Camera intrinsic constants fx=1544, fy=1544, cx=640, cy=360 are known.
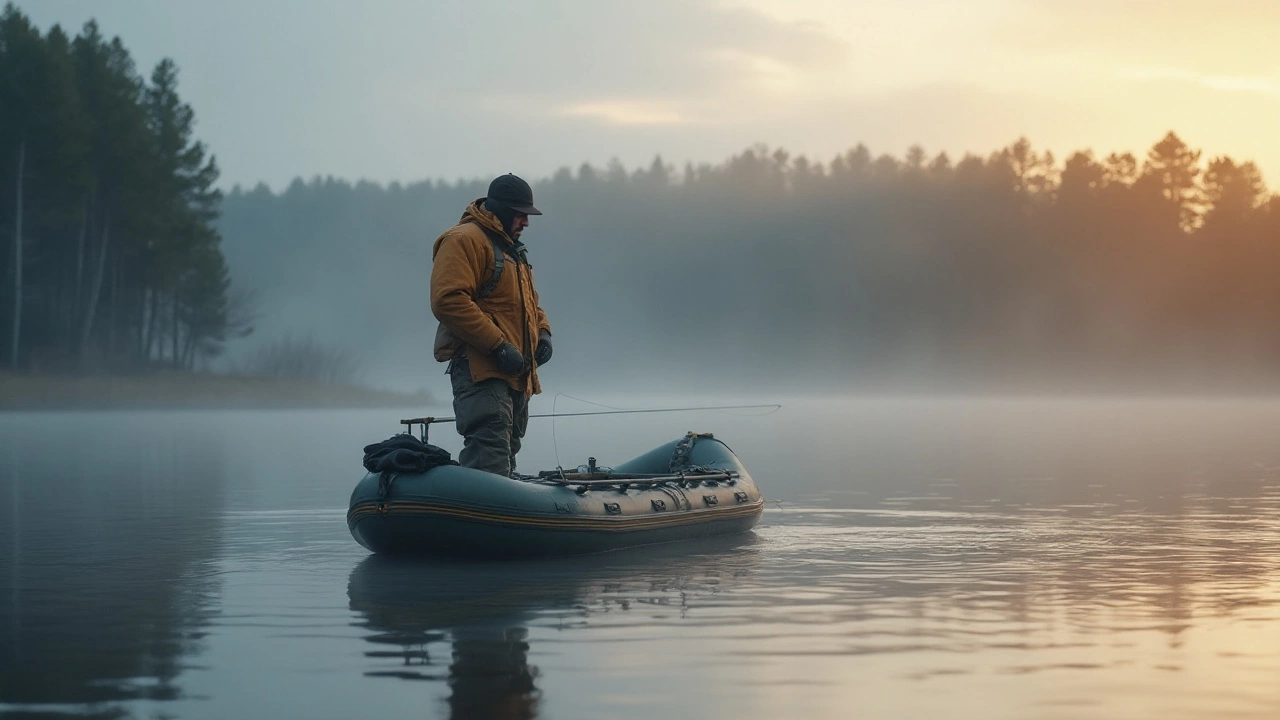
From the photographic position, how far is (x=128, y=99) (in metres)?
51.2

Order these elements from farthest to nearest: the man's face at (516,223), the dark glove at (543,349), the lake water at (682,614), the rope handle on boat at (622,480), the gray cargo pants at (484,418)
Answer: the dark glove at (543,349)
the rope handle on boat at (622,480)
the man's face at (516,223)
the gray cargo pants at (484,418)
the lake water at (682,614)

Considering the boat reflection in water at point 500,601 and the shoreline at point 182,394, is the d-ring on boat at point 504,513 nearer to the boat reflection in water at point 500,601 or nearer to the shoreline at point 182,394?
the boat reflection in water at point 500,601

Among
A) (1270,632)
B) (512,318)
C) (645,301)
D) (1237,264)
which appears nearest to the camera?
(1270,632)

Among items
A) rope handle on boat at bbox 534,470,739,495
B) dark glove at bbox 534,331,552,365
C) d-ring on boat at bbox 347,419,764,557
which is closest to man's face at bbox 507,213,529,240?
dark glove at bbox 534,331,552,365

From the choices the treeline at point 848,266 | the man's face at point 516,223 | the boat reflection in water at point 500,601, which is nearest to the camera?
the boat reflection in water at point 500,601

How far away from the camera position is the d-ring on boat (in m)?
10.5

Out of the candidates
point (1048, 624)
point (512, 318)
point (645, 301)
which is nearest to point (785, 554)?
point (512, 318)

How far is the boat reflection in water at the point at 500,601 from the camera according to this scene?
6371 mm

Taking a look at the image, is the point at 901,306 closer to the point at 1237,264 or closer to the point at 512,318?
the point at 1237,264

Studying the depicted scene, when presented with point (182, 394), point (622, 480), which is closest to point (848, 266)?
point (182, 394)

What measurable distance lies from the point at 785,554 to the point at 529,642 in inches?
168

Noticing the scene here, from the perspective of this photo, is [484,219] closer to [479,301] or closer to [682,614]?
[479,301]

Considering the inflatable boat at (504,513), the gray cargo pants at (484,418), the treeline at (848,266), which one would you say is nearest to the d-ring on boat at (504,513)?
the inflatable boat at (504,513)

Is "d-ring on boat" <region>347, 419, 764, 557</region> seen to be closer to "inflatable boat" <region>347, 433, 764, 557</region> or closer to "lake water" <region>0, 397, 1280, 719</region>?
"inflatable boat" <region>347, 433, 764, 557</region>
